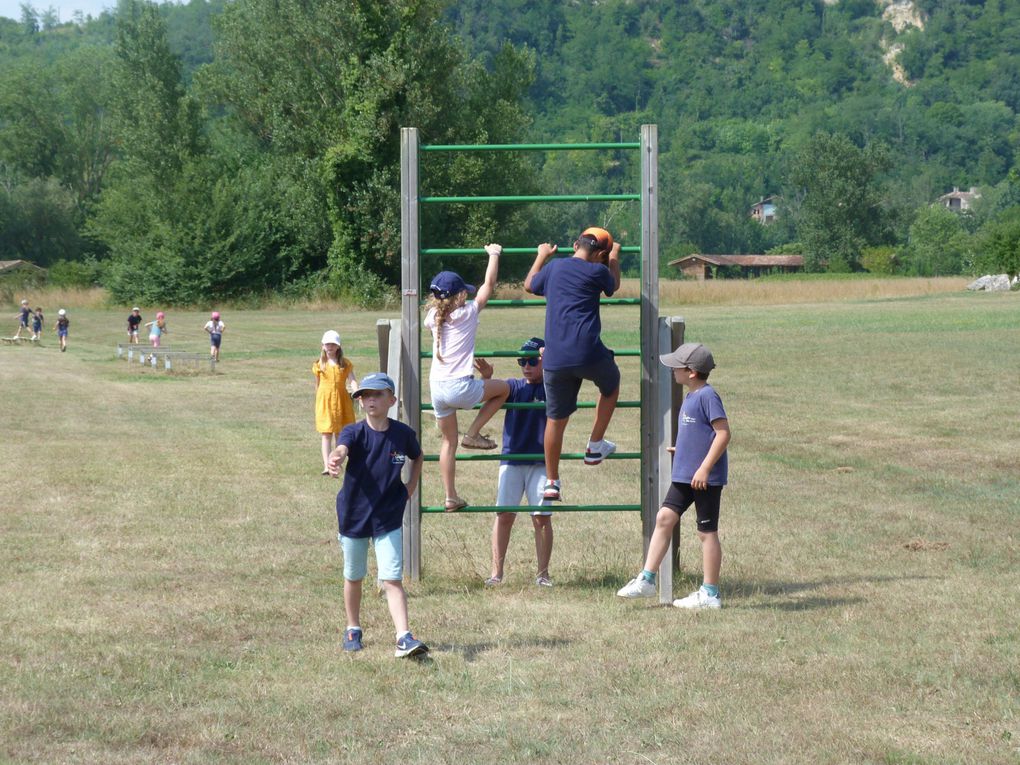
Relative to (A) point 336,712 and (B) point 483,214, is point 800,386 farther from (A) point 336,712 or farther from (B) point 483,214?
(B) point 483,214

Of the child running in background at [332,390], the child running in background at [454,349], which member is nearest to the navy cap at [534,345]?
the child running in background at [454,349]

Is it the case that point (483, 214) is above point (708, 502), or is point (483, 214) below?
above

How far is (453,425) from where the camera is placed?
8.98 metres

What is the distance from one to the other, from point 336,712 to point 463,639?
1555mm

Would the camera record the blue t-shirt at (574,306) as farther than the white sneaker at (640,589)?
No

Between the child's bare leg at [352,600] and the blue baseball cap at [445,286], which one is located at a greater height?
the blue baseball cap at [445,286]

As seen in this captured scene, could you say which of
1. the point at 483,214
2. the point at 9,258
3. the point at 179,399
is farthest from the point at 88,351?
the point at 9,258

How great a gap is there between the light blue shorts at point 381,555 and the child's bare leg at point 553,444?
1.53 metres

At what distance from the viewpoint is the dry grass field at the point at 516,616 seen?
6.01 meters

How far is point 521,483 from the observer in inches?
375

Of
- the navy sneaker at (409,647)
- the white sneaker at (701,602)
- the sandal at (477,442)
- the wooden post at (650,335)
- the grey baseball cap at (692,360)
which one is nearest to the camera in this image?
the navy sneaker at (409,647)

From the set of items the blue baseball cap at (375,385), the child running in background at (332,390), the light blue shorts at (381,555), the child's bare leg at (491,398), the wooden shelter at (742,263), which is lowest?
the light blue shorts at (381,555)

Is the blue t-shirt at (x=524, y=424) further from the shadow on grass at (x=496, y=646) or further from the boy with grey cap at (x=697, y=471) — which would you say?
the shadow on grass at (x=496, y=646)

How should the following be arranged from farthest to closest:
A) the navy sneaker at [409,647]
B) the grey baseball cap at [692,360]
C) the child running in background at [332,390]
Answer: the child running in background at [332,390]
the grey baseball cap at [692,360]
the navy sneaker at [409,647]
